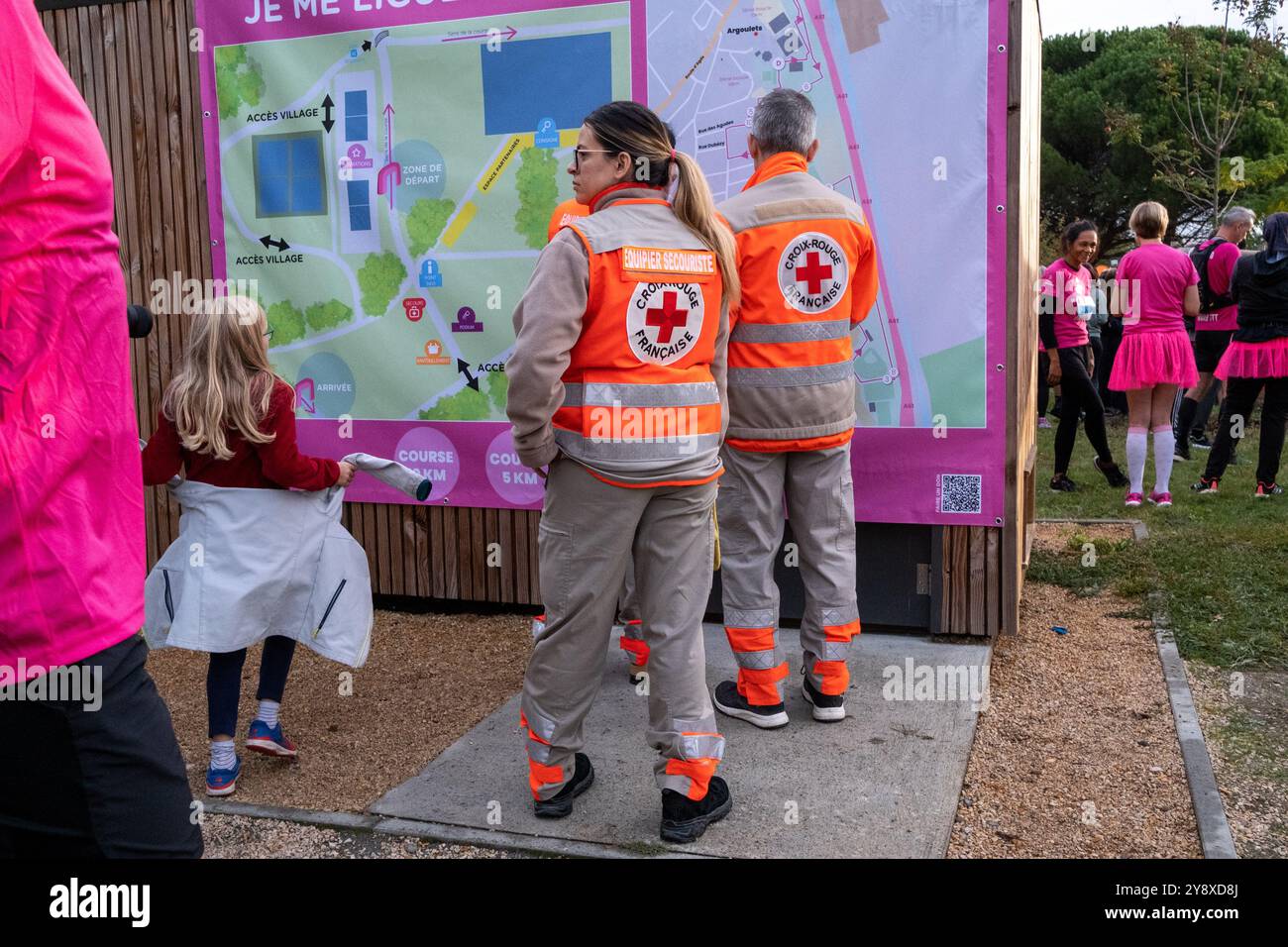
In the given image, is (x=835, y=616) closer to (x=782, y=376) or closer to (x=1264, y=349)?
(x=782, y=376)

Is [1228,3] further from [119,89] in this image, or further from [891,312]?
[119,89]

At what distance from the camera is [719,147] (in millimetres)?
5133

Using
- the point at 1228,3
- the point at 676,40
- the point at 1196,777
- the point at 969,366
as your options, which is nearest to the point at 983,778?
the point at 1196,777

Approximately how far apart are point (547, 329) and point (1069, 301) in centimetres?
668

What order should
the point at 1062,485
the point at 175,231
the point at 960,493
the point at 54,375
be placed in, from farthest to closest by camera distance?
the point at 1062,485 < the point at 175,231 < the point at 960,493 < the point at 54,375

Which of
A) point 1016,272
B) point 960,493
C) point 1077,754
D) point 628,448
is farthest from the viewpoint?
point 960,493

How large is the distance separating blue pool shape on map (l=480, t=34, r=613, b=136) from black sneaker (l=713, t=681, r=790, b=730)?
8.35ft

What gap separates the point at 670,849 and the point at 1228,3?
15876mm

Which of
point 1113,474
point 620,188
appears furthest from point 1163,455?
point 620,188

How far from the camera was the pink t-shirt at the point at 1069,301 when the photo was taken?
8.84m

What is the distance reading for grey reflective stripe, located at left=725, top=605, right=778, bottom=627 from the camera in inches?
164

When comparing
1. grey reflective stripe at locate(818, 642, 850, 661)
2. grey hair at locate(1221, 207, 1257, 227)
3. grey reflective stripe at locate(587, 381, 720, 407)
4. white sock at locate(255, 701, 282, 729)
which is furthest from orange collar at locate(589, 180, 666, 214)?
grey hair at locate(1221, 207, 1257, 227)

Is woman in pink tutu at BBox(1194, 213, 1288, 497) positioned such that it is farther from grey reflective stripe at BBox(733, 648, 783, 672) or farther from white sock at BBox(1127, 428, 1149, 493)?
grey reflective stripe at BBox(733, 648, 783, 672)

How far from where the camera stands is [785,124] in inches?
163
